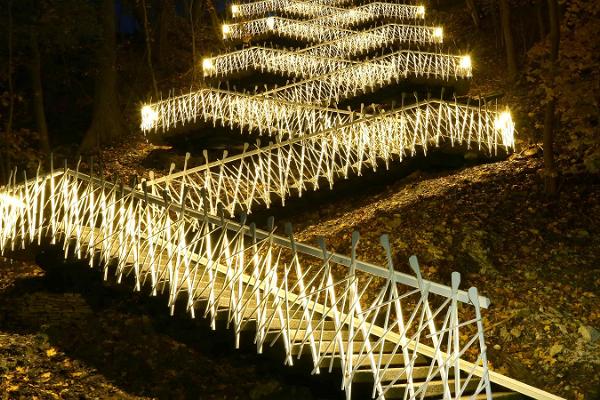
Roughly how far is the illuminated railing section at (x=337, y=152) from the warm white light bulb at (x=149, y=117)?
11.8 ft

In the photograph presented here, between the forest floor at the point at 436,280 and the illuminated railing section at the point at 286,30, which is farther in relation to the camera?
the illuminated railing section at the point at 286,30

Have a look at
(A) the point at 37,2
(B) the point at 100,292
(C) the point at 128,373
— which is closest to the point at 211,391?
(C) the point at 128,373

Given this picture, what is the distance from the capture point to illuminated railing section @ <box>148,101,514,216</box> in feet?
37.7

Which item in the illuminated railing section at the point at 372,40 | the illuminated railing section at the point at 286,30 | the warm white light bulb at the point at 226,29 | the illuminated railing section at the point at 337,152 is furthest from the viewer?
the warm white light bulb at the point at 226,29

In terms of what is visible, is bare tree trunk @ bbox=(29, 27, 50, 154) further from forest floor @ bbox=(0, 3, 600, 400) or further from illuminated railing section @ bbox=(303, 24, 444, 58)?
illuminated railing section @ bbox=(303, 24, 444, 58)

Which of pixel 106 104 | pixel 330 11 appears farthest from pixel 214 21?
pixel 106 104

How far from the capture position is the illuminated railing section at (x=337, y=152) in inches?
452

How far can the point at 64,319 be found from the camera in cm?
1023

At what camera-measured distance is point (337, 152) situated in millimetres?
12828

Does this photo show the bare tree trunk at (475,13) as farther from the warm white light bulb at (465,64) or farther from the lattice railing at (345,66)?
the warm white light bulb at (465,64)

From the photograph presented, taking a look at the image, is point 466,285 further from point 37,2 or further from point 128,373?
point 37,2

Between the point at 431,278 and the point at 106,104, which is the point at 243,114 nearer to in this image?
the point at 106,104

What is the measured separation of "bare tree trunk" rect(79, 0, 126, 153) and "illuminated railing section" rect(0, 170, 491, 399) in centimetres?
842

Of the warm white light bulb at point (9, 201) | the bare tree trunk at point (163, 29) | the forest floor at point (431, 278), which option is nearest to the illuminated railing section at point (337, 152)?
the forest floor at point (431, 278)
